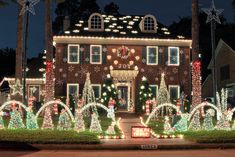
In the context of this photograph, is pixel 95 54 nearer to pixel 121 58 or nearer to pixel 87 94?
pixel 121 58

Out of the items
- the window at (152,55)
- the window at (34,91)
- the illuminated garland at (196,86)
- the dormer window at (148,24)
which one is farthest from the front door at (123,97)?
the illuminated garland at (196,86)

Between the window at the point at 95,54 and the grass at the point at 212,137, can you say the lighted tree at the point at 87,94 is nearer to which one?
the window at the point at 95,54

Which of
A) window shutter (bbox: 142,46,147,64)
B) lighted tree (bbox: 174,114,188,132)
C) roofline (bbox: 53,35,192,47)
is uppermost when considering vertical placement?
roofline (bbox: 53,35,192,47)

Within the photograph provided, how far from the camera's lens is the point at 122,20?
40.3 m

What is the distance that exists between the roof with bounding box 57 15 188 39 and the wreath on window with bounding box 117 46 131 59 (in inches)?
36.8

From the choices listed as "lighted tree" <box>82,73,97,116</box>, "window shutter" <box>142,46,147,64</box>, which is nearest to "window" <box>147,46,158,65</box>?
"window shutter" <box>142,46,147,64</box>

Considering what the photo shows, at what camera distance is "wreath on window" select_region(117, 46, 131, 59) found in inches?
1464

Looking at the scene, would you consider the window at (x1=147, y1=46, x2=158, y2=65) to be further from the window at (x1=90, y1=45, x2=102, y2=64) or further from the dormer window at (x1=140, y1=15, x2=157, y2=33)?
the window at (x1=90, y1=45, x2=102, y2=64)

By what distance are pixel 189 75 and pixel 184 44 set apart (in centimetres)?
250

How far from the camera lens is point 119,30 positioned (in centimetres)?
3819

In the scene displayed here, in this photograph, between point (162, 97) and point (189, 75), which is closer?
point (162, 97)

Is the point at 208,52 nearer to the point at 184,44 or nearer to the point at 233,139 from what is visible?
the point at 184,44

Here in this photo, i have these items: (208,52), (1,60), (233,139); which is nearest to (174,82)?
(233,139)

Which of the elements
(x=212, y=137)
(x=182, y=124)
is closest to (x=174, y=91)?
(x=182, y=124)
